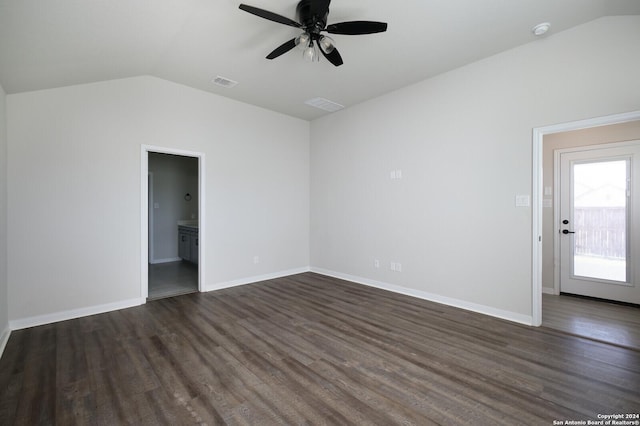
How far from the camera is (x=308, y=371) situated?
236cm

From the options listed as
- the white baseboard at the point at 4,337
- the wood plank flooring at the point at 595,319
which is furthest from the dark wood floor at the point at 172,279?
the wood plank flooring at the point at 595,319

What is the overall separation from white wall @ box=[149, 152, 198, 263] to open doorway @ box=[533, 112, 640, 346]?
6.69 m

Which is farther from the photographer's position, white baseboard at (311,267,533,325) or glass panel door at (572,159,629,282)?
glass panel door at (572,159,629,282)

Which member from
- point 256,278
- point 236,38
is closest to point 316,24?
point 236,38

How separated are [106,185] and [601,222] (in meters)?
6.70

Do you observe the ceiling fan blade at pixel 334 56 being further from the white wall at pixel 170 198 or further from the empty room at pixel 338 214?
the white wall at pixel 170 198

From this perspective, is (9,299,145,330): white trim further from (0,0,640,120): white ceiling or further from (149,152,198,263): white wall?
(149,152,198,263): white wall

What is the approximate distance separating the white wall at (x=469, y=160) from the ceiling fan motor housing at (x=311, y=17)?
2.24 m

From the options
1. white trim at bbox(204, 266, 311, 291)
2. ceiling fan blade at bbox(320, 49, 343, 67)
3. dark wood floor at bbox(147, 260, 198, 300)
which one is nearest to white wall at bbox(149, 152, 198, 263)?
dark wood floor at bbox(147, 260, 198, 300)

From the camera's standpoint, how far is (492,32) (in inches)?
118

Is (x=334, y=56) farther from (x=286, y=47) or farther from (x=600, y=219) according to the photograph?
(x=600, y=219)

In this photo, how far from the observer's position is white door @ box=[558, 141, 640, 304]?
3846mm

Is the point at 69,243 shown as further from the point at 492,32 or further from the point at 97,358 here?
the point at 492,32

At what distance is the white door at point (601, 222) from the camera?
385 centimetres
